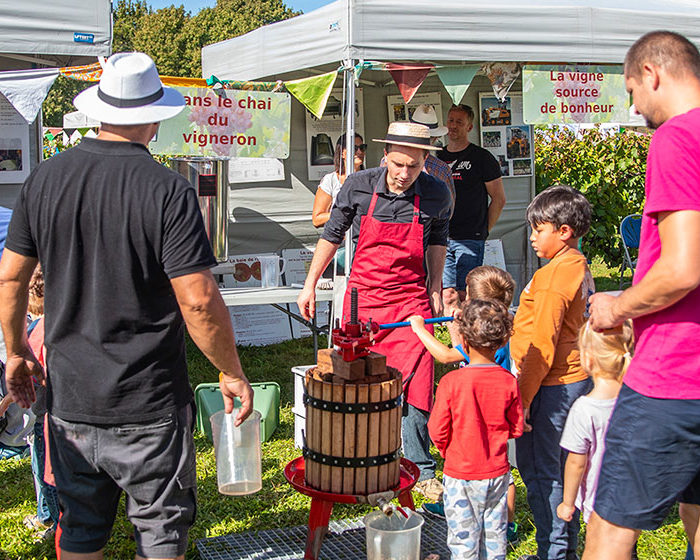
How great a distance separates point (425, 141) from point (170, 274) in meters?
1.95

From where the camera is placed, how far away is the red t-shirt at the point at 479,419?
10.3 ft

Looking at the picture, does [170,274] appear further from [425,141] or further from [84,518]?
[425,141]

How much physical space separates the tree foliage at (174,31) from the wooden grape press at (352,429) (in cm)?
3760

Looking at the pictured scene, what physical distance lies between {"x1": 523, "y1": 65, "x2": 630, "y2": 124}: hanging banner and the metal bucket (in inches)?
97.3

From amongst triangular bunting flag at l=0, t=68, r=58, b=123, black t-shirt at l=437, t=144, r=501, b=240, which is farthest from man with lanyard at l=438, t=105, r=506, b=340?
triangular bunting flag at l=0, t=68, r=58, b=123

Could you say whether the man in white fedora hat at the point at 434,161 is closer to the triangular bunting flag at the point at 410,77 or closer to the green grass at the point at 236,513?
the triangular bunting flag at the point at 410,77

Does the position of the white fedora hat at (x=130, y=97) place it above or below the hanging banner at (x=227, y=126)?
below

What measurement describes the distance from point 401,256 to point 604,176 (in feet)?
27.2

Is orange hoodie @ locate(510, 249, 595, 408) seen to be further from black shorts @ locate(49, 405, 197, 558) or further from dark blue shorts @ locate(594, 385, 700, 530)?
black shorts @ locate(49, 405, 197, 558)

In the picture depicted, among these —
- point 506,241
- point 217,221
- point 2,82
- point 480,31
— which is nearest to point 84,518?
point 2,82

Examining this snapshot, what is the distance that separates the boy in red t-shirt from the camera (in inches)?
124

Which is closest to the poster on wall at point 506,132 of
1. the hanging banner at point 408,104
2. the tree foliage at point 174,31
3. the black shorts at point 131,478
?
the hanging banner at point 408,104

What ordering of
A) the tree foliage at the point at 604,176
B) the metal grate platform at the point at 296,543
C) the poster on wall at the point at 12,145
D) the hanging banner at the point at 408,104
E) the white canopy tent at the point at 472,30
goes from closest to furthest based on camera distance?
the metal grate platform at the point at 296,543 < the white canopy tent at the point at 472,30 < the poster on wall at the point at 12,145 < the hanging banner at the point at 408,104 < the tree foliage at the point at 604,176

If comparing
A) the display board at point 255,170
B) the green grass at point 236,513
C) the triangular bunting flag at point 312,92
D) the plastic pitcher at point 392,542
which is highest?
the triangular bunting flag at point 312,92
